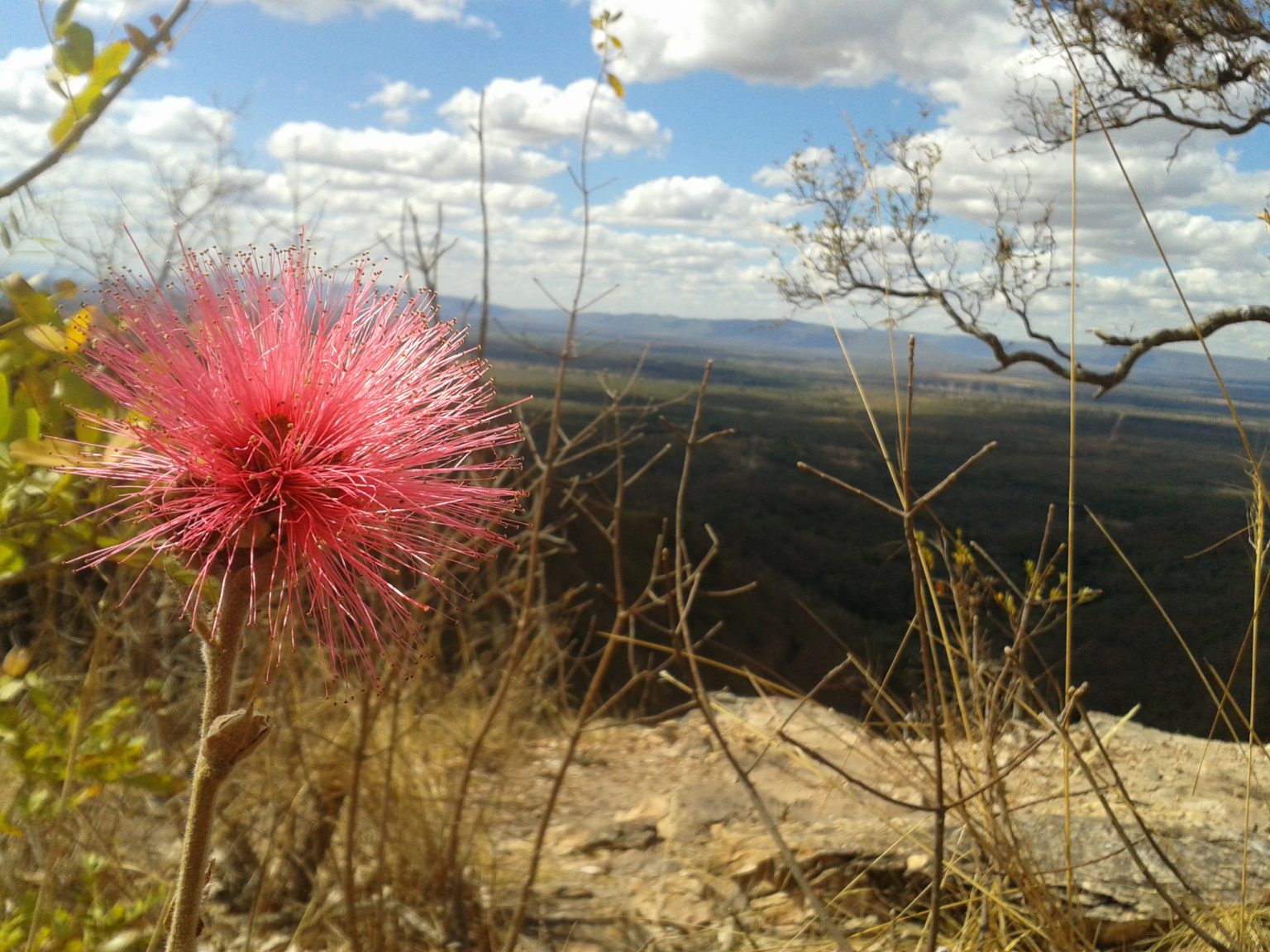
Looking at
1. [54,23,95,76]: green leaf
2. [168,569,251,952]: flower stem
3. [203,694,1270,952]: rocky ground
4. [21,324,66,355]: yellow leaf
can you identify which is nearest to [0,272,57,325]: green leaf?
[21,324,66,355]: yellow leaf

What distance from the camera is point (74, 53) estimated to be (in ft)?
4.59

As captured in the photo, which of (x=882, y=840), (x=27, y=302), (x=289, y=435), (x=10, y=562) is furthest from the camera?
(x=882, y=840)

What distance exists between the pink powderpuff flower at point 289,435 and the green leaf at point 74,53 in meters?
0.36

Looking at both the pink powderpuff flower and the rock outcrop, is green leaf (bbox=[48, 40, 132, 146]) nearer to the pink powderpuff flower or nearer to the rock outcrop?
the pink powderpuff flower

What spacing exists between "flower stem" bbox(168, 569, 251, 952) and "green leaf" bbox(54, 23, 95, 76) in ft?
2.75

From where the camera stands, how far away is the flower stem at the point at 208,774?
1009 millimetres

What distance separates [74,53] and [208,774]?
3.44 feet

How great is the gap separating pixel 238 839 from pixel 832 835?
232cm

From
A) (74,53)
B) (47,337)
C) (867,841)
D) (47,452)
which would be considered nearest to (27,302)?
(47,337)

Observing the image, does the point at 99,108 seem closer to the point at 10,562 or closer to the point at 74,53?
the point at 74,53

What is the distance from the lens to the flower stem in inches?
39.7

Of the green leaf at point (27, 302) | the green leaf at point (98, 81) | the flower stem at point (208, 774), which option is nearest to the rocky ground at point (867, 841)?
the flower stem at point (208, 774)

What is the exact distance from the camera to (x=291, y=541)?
1.08 meters

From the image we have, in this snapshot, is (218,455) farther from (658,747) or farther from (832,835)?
(658,747)
